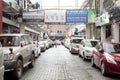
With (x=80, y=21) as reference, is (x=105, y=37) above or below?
below

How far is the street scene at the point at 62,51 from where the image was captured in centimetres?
1049

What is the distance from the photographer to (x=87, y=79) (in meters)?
10.2

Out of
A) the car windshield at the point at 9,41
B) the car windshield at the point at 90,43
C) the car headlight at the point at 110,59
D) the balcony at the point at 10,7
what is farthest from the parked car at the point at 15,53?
the balcony at the point at 10,7

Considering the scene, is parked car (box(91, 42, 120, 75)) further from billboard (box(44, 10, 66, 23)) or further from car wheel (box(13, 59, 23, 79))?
billboard (box(44, 10, 66, 23))

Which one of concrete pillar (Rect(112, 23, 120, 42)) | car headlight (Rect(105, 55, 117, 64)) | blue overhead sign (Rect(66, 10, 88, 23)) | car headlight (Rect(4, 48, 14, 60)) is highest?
blue overhead sign (Rect(66, 10, 88, 23))

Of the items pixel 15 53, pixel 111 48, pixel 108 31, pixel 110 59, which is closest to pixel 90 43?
pixel 111 48

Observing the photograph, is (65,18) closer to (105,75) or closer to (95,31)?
(95,31)

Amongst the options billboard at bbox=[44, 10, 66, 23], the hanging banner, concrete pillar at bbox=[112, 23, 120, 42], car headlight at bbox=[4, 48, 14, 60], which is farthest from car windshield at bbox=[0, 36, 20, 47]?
the hanging banner

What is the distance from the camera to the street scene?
10492mm

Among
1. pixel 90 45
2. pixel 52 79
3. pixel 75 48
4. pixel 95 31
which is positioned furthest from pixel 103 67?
pixel 95 31

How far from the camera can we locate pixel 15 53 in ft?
32.8

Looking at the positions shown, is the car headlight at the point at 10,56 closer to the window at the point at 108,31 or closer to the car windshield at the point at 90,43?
the car windshield at the point at 90,43

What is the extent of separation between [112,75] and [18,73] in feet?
13.3

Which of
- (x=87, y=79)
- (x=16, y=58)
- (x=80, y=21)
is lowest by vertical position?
(x=87, y=79)
